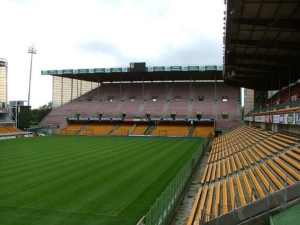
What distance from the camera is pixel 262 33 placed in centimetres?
1692

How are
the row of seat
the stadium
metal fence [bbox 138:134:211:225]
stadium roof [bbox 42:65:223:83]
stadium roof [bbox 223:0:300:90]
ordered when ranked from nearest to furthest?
1. metal fence [bbox 138:134:211:225]
2. the stadium
3. the row of seat
4. stadium roof [bbox 223:0:300:90]
5. stadium roof [bbox 42:65:223:83]

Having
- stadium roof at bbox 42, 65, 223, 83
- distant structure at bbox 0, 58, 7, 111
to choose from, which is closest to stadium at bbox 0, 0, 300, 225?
stadium roof at bbox 42, 65, 223, 83

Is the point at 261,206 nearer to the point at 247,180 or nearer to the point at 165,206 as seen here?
the point at 165,206

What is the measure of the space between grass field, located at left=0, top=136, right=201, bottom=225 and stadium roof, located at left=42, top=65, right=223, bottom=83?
98.7 ft

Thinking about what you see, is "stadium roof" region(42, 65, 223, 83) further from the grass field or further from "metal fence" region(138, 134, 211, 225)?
"metal fence" region(138, 134, 211, 225)

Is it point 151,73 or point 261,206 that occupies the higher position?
point 151,73

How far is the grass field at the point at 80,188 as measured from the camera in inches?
425

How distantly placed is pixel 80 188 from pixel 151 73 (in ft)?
142

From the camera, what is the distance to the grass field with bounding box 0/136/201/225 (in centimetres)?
1079

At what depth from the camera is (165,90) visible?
6131 centimetres

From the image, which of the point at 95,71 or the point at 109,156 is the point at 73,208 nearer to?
the point at 109,156

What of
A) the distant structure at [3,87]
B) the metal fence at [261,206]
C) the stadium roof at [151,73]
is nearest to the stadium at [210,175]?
the metal fence at [261,206]

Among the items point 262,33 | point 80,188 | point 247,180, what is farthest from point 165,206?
point 262,33

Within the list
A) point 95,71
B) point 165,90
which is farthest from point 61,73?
point 165,90
